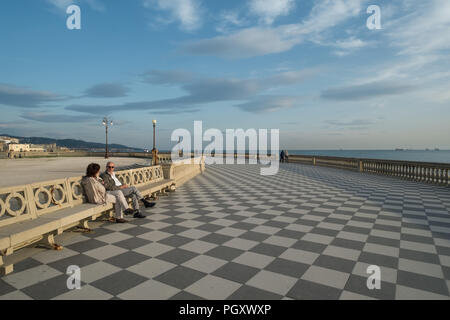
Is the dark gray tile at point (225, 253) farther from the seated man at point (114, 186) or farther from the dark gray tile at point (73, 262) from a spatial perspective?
the seated man at point (114, 186)

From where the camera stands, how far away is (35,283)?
132 inches

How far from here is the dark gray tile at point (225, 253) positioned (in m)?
4.23

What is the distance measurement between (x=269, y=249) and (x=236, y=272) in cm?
108

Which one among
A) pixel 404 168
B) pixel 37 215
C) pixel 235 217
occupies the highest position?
pixel 404 168

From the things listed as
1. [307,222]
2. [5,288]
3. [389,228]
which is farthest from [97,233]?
[389,228]

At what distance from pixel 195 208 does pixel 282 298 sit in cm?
509

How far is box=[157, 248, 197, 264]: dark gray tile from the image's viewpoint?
13.5ft

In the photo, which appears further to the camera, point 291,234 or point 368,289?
point 291,234

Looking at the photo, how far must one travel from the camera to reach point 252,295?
10.2ft

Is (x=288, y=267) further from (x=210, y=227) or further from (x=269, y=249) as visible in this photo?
(x=210, y=227)

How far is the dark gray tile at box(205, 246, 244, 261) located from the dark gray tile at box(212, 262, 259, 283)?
0.93ft

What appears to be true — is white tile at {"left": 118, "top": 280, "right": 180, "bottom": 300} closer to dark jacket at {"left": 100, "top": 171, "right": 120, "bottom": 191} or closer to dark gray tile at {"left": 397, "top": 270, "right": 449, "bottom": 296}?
dark gray tile at {"left": 397, "top": 270, "right": 449, "bottom": 296}
